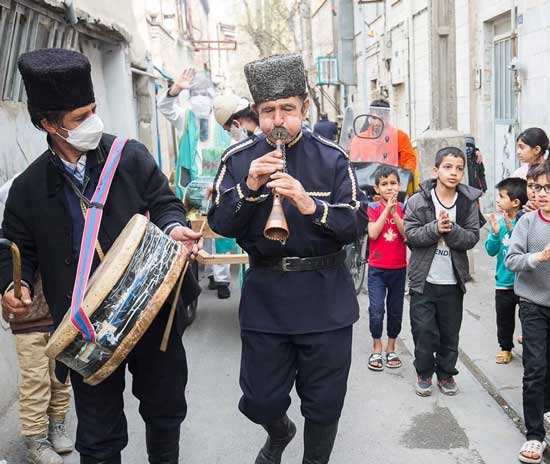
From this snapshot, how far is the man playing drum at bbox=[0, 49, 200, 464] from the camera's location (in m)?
2.84

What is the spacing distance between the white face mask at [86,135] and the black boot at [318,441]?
1565 millimetres

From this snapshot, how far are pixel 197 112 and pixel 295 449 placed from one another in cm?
450

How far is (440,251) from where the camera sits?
4.52 meters

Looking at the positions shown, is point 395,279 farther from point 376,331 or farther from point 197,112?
point 197,112

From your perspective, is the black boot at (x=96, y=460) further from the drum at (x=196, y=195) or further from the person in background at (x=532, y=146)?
the person in background at (x=532, y=146)

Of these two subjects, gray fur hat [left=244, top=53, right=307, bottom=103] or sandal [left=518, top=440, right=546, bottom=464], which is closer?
gray fur hat [left=244, top=53, right=307, bottom=103]

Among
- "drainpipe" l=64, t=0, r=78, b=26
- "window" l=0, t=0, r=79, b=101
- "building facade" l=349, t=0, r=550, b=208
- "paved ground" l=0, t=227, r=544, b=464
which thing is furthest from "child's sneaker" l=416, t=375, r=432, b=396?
"drainpipe" l=64, t=0, r=78, b=26

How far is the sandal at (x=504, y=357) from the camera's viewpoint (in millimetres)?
5152

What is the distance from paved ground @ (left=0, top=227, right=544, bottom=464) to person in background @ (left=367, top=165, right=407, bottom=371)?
0.28 m

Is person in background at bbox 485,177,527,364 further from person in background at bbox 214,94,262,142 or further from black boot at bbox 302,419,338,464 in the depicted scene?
person in background at bbox 214,94,262,142

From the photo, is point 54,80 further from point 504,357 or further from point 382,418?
→ point 504,357

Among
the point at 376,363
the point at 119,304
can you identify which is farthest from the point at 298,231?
the point at 376,363

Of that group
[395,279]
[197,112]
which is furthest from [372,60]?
[395,279]

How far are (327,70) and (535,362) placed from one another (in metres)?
19.9
